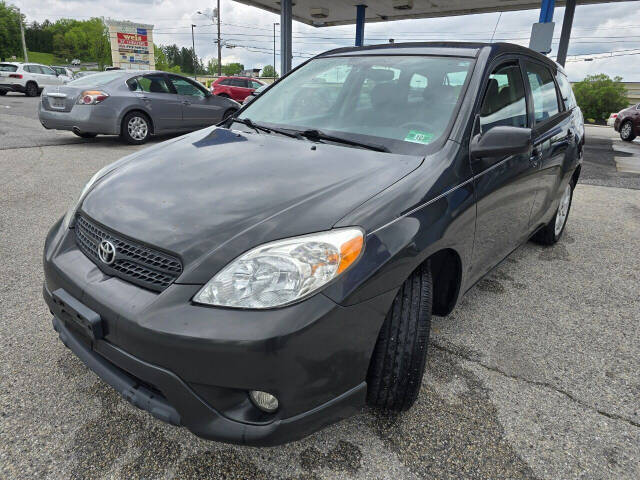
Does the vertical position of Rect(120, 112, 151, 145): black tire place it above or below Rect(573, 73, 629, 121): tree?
below

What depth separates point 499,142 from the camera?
6.86 feet

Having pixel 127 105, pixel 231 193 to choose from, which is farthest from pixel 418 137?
pixel 127 105

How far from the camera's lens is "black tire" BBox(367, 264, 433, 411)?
171cm

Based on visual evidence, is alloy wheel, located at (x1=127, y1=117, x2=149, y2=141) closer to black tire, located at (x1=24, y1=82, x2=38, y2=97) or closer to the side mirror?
the side mirror

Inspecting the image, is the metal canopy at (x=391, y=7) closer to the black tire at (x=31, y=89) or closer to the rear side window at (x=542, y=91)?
the black tire at (x=31, y=89)

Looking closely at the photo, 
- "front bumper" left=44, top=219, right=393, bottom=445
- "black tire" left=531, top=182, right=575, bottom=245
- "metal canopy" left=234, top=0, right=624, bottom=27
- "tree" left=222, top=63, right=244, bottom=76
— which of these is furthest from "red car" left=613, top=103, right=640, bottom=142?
"tree" left=222, top=63, right=244, bottom=76

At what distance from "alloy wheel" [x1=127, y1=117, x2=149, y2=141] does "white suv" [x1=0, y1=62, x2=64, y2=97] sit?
1840cm

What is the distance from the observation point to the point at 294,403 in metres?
1.43

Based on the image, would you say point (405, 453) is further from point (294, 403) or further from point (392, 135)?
point (392, 135)

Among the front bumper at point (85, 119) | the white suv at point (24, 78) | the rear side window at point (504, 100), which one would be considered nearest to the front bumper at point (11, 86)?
the white suv at point (24, 78)

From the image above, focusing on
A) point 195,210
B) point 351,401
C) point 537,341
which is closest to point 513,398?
point 537,341

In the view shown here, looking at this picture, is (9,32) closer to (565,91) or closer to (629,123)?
(629,123)

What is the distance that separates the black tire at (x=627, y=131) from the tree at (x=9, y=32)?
78.4 metres

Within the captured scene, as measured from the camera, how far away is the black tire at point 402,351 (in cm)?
171
